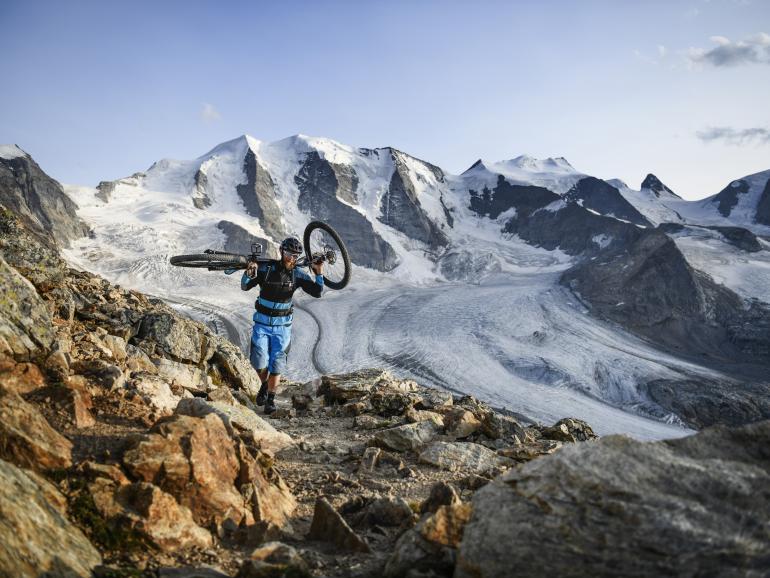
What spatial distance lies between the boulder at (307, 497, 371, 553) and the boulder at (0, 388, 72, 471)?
1598mm

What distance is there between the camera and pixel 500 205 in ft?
312

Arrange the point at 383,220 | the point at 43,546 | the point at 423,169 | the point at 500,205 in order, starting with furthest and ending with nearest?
the point at 423,169 < the point at 500,205 < the point at 383,220 < the point at 43,546

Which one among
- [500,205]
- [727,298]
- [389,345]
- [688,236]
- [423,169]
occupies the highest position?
[423,169]

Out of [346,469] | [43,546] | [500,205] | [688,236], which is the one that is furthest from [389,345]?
[500,205]

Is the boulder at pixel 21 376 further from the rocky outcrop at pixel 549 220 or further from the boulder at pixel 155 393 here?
the rocky outcrop at pixel 549 220

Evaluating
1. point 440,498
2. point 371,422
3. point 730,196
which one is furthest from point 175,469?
point 730,196

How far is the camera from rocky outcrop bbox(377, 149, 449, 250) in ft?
272

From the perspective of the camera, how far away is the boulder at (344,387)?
827cm

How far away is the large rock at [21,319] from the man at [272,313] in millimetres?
2856

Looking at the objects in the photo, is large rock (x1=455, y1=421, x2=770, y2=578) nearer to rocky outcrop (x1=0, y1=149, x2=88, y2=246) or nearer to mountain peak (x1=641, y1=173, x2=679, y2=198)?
rocky outcrop (x1=0, y1=149, x2=88, y2=246)

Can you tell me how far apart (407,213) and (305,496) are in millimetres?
84287

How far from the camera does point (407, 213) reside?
8656 cm

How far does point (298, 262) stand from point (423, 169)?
3878 inches

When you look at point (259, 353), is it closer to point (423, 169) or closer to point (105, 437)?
point (105, 437)
